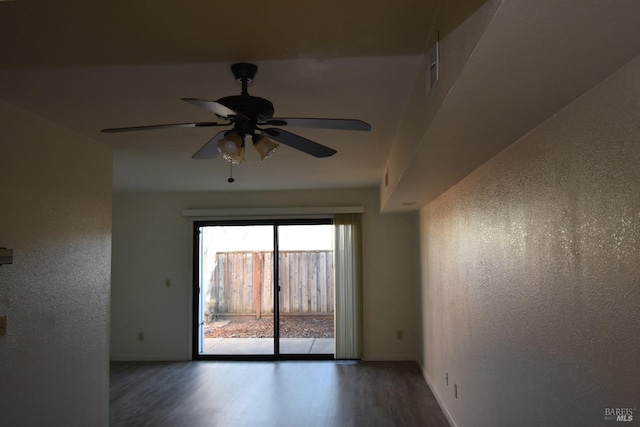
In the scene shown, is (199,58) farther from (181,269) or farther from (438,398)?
(181,269)

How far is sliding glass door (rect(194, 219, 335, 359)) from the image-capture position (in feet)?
21.1

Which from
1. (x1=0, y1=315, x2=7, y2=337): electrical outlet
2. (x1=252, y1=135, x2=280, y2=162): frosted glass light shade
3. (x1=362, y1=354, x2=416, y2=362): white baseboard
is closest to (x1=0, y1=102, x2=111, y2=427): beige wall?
(x1=0, y1=315, x2=7, y2=337): electrical outlet

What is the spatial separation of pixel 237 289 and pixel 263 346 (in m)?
0.91

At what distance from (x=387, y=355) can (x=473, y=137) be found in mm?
4696

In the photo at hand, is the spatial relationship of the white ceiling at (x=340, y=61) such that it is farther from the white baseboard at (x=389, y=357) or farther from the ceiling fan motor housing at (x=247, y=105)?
the white baseboard at (x=389, y=357)

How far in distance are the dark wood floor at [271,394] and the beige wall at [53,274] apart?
1.06 metres

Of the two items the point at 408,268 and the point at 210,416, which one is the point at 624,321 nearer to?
the point at 210,416

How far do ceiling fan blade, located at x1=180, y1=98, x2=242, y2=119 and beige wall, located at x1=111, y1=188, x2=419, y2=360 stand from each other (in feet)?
14.3

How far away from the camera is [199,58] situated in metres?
2.06

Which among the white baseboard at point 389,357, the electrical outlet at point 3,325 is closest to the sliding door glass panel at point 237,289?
the white baseboard at point 389,357

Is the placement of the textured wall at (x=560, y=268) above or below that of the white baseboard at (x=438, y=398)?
above

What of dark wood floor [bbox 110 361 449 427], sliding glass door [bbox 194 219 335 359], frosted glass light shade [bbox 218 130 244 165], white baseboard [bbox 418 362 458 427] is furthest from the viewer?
sliding glass door [bbox 194 219 335 359]

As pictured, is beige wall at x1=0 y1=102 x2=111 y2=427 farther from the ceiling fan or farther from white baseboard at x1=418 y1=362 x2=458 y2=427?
white baseboard at x1=418 y1=362 x2=458 y2=427

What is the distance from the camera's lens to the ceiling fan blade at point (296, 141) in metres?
2.31
